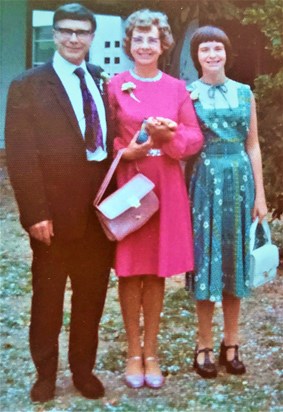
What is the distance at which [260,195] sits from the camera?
325cm

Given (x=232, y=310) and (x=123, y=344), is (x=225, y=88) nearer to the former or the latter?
(x=232, y=310)

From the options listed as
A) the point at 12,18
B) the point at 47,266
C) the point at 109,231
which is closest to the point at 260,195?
the point at 109,231

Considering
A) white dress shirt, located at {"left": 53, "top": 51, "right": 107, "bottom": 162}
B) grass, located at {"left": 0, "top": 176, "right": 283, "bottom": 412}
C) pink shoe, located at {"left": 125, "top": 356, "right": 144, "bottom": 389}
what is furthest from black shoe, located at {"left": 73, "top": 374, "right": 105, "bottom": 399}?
white dress shirt, located at {"left": 53, "top": 51, "right": 107, "bottom": 162}

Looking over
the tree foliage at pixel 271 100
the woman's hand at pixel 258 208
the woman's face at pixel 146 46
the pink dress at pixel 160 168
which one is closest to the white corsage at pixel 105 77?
the pink dress at pixel 160 168

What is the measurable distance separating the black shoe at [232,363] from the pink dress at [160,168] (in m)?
0.53

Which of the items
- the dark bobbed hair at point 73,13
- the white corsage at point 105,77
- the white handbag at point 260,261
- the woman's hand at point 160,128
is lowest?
the white handbag at point 260,261

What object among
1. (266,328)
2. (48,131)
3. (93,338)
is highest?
(48,131)

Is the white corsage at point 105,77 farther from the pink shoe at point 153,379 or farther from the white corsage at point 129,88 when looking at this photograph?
the pink shoe at point 153,379

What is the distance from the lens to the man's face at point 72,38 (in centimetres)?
280

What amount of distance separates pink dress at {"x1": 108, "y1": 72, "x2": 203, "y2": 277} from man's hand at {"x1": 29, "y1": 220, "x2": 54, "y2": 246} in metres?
0.29

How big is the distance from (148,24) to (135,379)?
1356 mm

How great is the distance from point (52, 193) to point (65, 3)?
0.74 m

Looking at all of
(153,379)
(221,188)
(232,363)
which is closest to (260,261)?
(221,188)

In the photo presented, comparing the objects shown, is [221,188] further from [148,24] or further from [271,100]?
[271,100]
